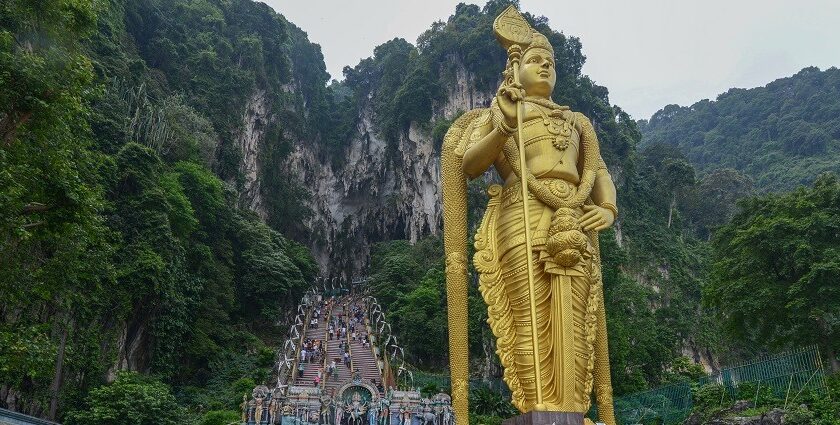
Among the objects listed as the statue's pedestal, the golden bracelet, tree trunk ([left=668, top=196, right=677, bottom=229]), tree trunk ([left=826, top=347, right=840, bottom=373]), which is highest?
tree trunk ([left=668, top=196, right=677, bottom=229])

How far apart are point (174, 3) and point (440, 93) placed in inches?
480

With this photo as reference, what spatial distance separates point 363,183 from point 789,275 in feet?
88.5

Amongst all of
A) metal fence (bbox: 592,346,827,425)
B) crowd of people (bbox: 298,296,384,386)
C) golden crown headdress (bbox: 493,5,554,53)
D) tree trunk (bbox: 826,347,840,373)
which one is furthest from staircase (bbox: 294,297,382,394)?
golden crown headdress (bbox: 493,5,554,53)

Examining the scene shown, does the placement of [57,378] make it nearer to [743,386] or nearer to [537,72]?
[537,72]

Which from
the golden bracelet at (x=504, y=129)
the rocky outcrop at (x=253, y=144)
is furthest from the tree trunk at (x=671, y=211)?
A: the golden bracelet at (x=504, y=129)

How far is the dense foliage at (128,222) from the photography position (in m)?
6.03

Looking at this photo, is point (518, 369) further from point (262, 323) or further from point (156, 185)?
point (262, 323)

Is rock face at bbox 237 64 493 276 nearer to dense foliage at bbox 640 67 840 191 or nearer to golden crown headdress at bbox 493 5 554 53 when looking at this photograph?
dense foliage at bbox 640 67 840 191

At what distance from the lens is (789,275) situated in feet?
35.2

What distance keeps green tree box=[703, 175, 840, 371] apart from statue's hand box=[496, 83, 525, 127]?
7.44m

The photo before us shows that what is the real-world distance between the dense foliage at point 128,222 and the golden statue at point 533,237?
3633 mm

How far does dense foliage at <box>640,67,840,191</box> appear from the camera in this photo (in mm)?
34875

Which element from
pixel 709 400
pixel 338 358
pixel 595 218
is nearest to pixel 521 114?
pixel 595 218

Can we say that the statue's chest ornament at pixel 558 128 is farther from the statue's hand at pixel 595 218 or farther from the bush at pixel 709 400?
the bush at pixel 709 400
